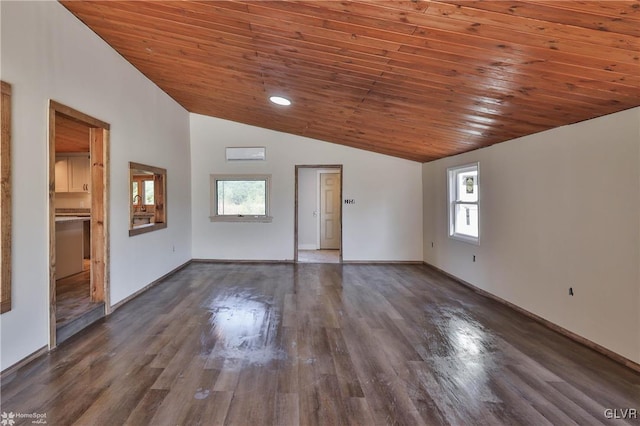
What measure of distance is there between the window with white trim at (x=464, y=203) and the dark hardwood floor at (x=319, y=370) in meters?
1.27

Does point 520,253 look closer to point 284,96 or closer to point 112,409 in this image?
point 284,96

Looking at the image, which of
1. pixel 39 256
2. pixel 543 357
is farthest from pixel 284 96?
pixel 543 357

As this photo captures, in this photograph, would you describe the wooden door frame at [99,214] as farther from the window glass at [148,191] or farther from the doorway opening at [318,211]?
the doorway opening at [318,211]

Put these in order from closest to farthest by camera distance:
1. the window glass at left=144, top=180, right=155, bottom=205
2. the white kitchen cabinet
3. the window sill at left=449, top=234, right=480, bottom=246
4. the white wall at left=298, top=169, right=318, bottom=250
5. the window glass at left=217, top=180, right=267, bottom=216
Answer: the window sill at left=449, top=234, right=480, bottom=246 < the window glass at left=217, top=180, right=267, bottom=216 < the window glass at left=144, top=180, right=155, bottom=205 < the white kitchen cabinet < the white wall at left=298, top=169, right=318, bottom=250

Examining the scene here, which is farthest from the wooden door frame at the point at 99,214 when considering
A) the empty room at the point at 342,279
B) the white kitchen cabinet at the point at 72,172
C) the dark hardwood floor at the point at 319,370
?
the white kitchen cabinet at the point at 72,172

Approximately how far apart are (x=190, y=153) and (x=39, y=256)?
393cm

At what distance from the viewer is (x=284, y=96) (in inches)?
148

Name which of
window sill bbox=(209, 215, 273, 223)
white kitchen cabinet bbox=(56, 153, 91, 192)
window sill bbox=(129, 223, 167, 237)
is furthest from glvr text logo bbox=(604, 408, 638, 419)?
white kitchen cabinet bbox=(56, 153, 91, 192)

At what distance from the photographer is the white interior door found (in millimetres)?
8023

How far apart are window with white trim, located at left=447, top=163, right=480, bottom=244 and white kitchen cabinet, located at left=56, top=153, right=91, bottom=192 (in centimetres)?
709

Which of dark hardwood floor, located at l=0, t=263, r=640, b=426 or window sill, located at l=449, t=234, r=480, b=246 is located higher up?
window sill, located at l=449, t=234, r=480, b=246

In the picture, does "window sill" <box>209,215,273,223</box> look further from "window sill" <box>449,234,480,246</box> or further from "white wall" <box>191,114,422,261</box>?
"window sill" <box>449,234,480,246</box>

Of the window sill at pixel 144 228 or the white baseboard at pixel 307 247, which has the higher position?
the window sill at pixel 144 228

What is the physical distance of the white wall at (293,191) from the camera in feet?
19.7
